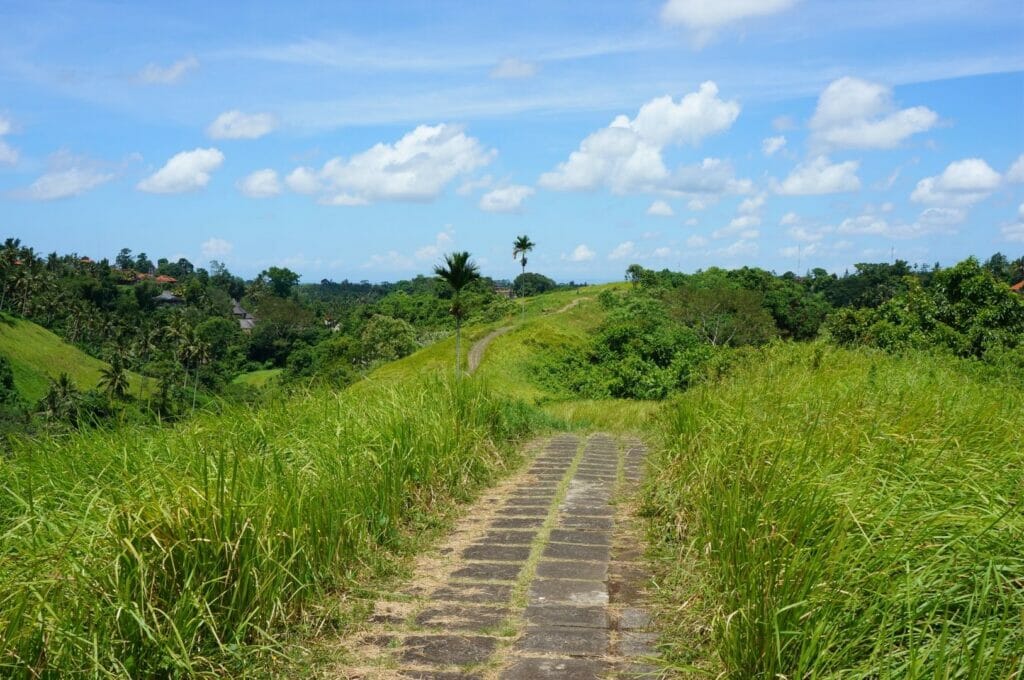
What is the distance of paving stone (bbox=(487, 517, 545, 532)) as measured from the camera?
4.41 m

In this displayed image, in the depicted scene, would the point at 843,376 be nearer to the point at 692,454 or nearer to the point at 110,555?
the point at 692,454

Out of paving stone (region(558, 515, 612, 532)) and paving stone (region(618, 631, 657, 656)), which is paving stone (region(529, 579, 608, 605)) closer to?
paving stone (region(618, 631, 657, 656))

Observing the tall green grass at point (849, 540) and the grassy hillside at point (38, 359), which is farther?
the grassy hillside at point (38, 359)

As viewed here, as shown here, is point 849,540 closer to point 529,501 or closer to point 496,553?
point 496,553

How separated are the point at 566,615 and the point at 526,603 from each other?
0.64 ft

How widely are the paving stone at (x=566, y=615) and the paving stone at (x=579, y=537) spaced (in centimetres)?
87

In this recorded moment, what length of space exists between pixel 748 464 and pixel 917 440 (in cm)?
84

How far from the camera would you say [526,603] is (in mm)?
3229

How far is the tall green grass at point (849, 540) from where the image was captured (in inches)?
86.7

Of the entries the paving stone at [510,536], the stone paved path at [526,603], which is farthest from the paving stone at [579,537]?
the paving stone at [510,536]

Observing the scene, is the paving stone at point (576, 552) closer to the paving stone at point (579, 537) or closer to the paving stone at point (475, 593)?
the paving stone at point (579, 537)

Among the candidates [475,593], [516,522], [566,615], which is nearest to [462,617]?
[475,593]

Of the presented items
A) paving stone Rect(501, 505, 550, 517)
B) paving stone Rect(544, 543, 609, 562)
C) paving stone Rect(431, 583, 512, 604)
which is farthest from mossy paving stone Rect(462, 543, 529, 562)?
paving stone Rect(501, 505, 550, 517)

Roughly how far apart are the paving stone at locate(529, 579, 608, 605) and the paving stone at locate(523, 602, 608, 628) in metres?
0.05
